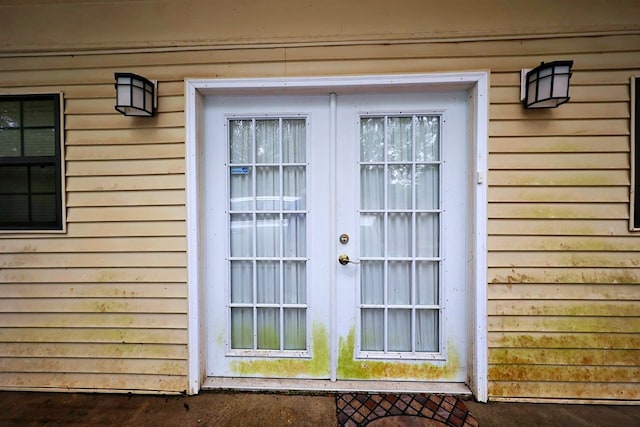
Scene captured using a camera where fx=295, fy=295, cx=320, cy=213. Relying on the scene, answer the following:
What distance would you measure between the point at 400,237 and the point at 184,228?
4.71ft

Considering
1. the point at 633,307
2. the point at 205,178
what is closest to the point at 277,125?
the point at 205,178

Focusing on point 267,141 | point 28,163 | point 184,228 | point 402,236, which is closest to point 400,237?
point 402,236

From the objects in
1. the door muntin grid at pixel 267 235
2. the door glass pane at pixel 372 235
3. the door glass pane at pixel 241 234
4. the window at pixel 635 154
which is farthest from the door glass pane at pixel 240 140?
the window at pixel 635 154

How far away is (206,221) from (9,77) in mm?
1610

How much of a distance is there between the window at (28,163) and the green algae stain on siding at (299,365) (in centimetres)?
159

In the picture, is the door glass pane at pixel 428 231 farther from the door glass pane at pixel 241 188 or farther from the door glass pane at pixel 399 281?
the door glass pane at pixel 241 188

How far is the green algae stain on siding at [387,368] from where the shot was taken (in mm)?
1963

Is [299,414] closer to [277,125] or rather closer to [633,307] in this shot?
[277,125]

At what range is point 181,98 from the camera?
1.92m

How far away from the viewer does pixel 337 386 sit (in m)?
1.94

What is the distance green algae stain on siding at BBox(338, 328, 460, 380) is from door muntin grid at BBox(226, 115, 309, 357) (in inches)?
11.1

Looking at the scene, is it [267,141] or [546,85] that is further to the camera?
[267,141]

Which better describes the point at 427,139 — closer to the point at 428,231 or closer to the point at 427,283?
the point at 428,231

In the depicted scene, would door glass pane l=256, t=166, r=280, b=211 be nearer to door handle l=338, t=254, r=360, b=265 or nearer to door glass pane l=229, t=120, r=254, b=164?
door glass pane l=229, t=120, r=254, b=164
